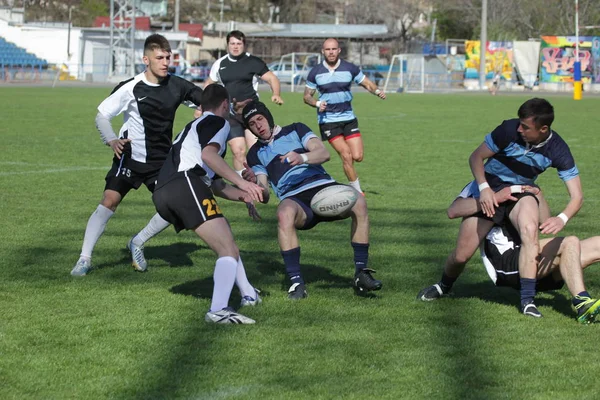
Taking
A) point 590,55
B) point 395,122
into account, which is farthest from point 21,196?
point 590,55

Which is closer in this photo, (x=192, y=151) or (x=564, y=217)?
(x=564, y=217)

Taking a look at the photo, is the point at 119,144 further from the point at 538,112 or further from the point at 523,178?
the point at 538,112

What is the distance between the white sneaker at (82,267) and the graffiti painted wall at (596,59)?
5352cm

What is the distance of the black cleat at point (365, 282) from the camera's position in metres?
7.05

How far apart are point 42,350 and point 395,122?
2339 centimetres

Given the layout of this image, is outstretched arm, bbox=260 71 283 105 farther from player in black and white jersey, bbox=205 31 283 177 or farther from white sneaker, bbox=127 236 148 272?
white sneaker, bbox=127 236 148 272

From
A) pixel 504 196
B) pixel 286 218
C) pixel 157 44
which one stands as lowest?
pixel 286 218

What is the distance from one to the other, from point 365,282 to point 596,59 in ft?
178

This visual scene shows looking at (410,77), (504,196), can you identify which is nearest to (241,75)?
(504,196)

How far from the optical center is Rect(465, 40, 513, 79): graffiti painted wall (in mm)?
61250

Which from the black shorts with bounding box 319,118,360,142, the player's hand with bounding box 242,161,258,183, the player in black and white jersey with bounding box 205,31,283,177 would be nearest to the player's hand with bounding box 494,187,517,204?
the player's hand with bounding box 242,161,258,183

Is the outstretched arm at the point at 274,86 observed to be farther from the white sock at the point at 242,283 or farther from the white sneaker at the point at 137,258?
the white sock at the point at 242,283

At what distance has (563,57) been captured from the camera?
58.8 meters

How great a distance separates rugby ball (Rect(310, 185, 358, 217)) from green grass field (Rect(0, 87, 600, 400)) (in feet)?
2.08
